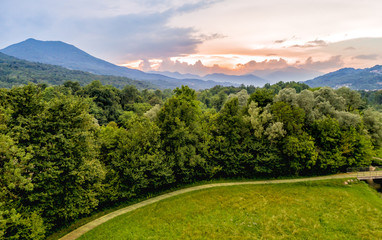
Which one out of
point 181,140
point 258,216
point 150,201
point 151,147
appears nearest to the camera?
point 258,216

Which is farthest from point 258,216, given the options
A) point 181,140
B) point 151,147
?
point 151,147

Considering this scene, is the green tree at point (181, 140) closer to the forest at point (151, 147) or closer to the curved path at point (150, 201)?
the forest at point (151, 147)

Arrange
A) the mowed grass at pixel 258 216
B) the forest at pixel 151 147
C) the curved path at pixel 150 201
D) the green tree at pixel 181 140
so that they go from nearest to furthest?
the forest at pixel 151 147, the mowed grass at pixel 258 216, the curved path at pixel 150 201, the green tree at pixel 181 140

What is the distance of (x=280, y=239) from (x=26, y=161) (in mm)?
20635

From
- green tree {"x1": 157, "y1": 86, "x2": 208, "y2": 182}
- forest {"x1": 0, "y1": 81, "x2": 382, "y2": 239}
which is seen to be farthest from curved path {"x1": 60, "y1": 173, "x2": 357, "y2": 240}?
green tree {"x1": 157, "y1": 86, "x2": 208, "y2": 182}

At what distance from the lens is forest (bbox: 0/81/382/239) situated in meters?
14.2

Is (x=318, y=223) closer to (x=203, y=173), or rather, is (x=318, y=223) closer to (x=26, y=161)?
(x=203, y=173)

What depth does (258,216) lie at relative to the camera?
1831 cm

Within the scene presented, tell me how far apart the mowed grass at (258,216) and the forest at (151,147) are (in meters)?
3.09

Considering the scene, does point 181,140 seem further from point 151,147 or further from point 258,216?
point 258,216

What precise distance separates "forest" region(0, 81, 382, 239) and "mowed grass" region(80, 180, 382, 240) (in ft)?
10.2

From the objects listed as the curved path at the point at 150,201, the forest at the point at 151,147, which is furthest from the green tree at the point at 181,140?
the curved path at the point at 150,201

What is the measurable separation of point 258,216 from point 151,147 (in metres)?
13.4

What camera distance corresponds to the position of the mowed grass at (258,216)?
16.0 m
